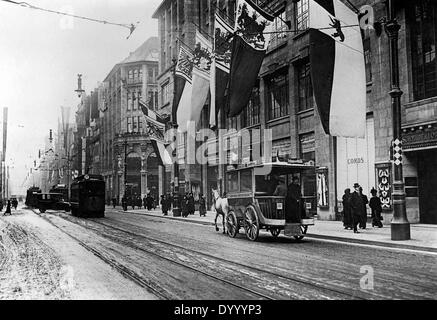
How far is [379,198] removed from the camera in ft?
62.6

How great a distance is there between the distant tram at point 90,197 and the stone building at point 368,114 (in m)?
12.0

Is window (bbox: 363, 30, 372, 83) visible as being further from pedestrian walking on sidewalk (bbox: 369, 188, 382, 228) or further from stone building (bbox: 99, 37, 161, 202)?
stone building (bbox: 99, 37, 161, 202)

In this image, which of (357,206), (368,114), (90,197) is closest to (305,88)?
(368,114)

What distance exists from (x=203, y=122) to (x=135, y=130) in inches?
1329

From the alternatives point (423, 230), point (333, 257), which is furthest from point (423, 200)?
point (333, 257)

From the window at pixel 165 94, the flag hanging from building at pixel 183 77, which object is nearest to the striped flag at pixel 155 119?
the flag hanging from building at pixel 183 77

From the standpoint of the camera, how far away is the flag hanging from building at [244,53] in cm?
2314

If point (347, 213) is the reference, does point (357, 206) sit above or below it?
above

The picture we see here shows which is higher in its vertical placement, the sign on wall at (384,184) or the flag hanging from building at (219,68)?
the flag hanging from building at (219,68)

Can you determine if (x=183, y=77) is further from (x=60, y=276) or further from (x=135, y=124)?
(x=135, y=124)

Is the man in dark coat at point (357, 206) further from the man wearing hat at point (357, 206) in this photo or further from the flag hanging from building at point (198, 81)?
the flag hanging from building at point (198, 81)

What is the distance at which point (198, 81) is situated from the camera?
29.3 metres

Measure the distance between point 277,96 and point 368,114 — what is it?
9.06 m
